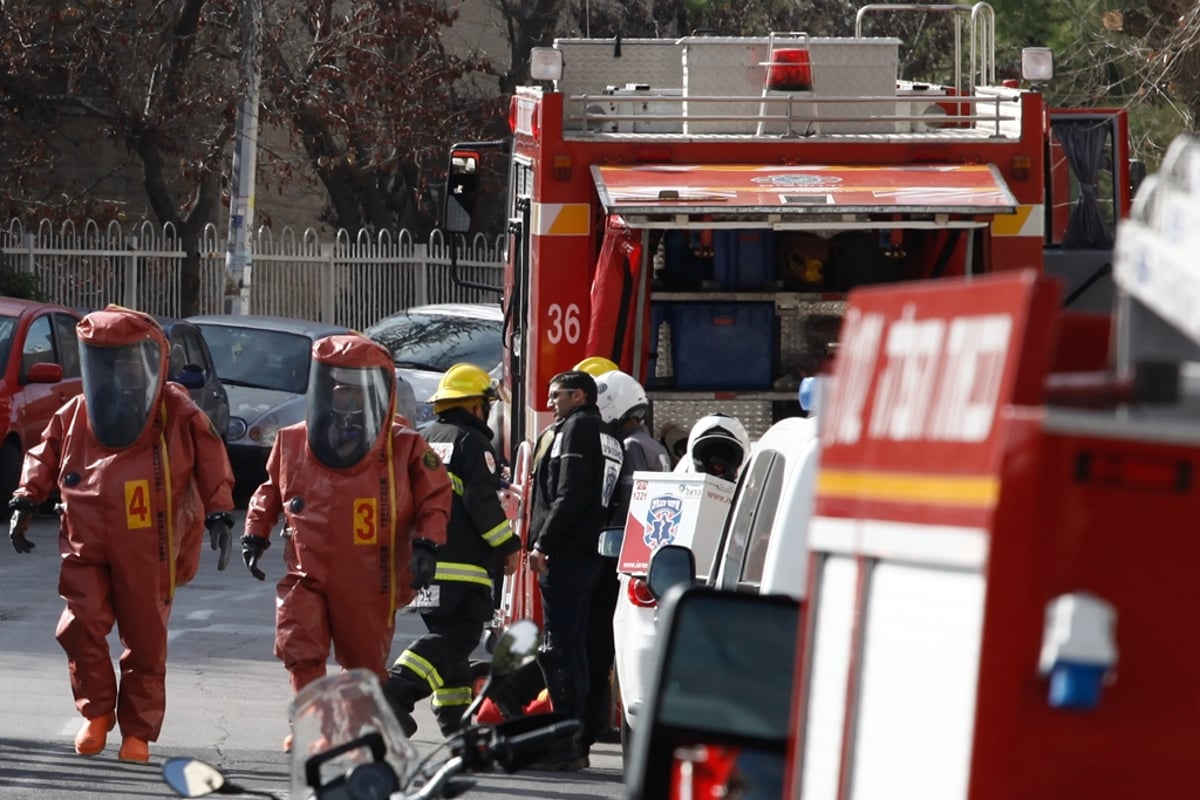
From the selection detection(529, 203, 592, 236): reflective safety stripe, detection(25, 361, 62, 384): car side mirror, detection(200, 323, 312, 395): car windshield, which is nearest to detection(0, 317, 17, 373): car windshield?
detection(25, 361, 62, 384): car side mirror

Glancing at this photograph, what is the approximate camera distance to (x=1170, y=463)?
82.7 inches

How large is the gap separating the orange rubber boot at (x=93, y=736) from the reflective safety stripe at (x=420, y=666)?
117 cm

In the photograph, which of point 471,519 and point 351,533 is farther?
point 471,519

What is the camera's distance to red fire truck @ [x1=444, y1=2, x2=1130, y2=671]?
9.66 m

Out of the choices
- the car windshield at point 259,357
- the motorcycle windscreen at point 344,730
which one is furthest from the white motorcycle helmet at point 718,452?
the car windshield at point 259,357

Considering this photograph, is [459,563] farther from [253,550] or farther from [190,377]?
[190,377]

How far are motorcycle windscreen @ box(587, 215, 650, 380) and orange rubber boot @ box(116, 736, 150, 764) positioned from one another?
2.59 metres

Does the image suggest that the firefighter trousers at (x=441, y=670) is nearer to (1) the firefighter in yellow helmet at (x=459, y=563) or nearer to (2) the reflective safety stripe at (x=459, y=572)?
(1) the firefighter in yellow helmet at (x=459, y=563)

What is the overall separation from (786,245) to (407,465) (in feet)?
9.20

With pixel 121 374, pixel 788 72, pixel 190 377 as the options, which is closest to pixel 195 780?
pixel 121 374

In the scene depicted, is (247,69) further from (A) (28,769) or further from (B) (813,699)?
(B) (813,699)

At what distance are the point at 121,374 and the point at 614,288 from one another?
2.17m

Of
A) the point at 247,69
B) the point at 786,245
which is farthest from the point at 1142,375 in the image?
the point at 247,69

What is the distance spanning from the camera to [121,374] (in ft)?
29.2
